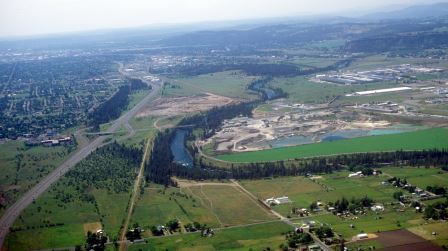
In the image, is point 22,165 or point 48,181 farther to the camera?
point 22,165

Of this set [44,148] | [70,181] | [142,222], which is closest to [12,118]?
[44,148]

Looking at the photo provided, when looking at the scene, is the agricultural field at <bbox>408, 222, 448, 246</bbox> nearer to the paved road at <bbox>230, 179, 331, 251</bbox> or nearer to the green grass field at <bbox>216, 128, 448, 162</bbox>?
the paved road at <bbox>230, 179, 331, 251</bbox>

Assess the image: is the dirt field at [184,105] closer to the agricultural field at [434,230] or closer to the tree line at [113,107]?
the tree line at [113,107]

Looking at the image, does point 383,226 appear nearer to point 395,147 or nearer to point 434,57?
point 395,147

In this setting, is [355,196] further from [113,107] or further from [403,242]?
[113,107]

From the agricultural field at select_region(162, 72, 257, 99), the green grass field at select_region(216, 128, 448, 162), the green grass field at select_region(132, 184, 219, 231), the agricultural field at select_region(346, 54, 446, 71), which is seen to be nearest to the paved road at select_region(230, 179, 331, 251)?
the green grass field at select_region(132, 184, 219, 231)

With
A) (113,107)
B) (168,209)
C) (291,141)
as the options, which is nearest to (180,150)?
(291,141)
